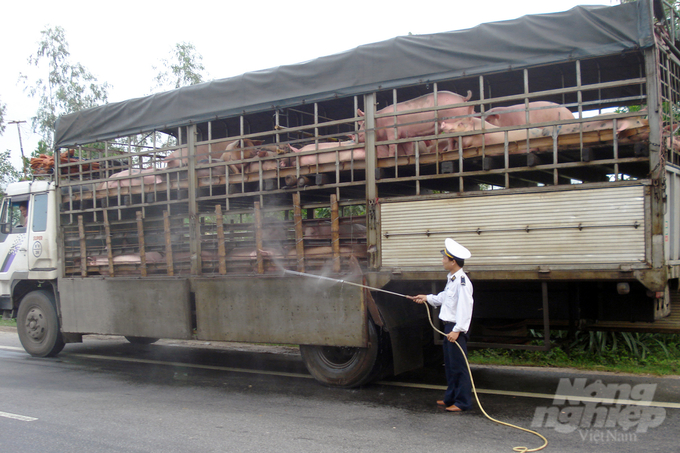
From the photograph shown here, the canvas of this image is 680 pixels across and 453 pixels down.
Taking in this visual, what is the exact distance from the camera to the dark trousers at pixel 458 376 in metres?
5.09

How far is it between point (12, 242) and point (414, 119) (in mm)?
7185

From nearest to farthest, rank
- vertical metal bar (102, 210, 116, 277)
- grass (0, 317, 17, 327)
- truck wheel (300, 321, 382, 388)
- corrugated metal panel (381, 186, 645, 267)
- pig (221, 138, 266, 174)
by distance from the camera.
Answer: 1. corrugated metal panel (381, 186, 645, 267)
2. truck wheel (300, 321, 382, 388)
3. pig (221, 138, 266, 174)
4. vertical metal bar (102, 210, 116, 277)
5. grass (0, 317, 17, 327)

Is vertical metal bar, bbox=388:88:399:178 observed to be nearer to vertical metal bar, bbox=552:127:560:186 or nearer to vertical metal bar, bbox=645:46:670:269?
vertical metal bar, bbox=552:127:560:186

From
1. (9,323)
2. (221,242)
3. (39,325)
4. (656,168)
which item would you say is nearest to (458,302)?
(656,168)

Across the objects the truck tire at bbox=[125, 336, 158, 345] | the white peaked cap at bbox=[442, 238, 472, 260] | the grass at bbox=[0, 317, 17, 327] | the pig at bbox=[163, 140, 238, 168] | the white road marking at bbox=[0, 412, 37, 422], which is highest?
the pig at bbox=[163, 140, 238, 168]

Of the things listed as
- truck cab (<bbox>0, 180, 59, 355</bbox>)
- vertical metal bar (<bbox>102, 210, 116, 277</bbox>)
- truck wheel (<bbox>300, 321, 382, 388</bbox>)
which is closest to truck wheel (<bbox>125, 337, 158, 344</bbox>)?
truck cab (<bbox>0, 180, 59, 355</bbox>)

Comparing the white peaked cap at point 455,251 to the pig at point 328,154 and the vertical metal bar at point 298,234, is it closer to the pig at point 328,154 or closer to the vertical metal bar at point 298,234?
the pig at point 328,154

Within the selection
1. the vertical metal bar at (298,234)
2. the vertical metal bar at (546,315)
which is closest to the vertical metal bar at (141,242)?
the vertical metal bar at (298,234)

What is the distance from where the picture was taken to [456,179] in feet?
19.9

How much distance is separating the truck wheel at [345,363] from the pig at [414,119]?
2.14 m

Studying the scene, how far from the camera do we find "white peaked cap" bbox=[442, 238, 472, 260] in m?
5.00

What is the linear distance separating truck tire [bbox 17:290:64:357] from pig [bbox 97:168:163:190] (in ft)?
7.18

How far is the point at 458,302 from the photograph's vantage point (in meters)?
5.02

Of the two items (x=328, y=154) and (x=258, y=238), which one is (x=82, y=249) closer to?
(x=258, y=238)
